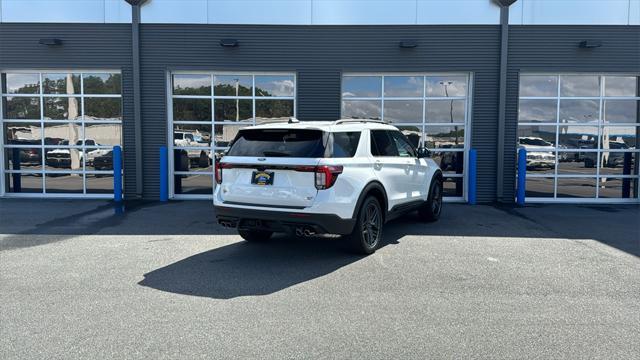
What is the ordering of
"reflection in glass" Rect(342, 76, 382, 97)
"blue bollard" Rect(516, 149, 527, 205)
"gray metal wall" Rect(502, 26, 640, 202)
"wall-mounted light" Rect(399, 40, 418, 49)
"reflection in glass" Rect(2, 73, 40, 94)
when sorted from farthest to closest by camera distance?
"reflection in glass" Rect(2, 73, 40, 94)
"reflection in glass" Rect(342, 76, 382, 97)
"gray metal wall" Rect(502, 26, 640, 202)
"wall-mounted light" Rect(399, 40, 418, 49)
"blue bollard" Rect(516, 149, 527, 205)

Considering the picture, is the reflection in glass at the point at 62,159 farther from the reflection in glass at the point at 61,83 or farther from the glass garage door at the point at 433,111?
the glass garage door at the point at 433,111

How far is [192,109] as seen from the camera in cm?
1233

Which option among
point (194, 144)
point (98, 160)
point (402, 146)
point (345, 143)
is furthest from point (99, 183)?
point (345, 143)

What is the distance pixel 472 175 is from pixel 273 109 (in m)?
5.06

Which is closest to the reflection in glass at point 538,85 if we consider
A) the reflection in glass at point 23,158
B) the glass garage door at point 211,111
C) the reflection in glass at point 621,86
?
the reflection in glass at point 621,86

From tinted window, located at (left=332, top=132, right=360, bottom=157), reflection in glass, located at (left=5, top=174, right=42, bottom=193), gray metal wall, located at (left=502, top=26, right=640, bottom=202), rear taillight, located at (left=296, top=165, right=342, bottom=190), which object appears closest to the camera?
rear taillight, located at (left=296, top=165, right=342, bottom=190)

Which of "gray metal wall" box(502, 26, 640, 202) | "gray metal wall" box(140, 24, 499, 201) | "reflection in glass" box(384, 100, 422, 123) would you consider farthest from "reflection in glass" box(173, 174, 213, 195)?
"gray metal wall" box(502, 26, 640, 202)

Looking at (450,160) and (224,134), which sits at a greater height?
(224,134)

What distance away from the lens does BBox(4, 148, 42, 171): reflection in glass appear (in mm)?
12586

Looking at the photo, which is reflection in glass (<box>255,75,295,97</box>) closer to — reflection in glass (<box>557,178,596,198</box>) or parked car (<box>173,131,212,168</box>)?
parked car (<box>173,131,212,168</box>)

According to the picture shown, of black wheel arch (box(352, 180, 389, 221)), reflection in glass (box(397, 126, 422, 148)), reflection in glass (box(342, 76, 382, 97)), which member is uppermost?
reflection in glass (box(342, 76, 382, 97))

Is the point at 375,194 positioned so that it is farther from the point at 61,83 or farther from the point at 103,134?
the point at 61,83

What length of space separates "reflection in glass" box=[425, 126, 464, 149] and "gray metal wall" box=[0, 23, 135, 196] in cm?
730

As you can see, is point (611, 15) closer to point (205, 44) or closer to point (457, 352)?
point (205, 44)
